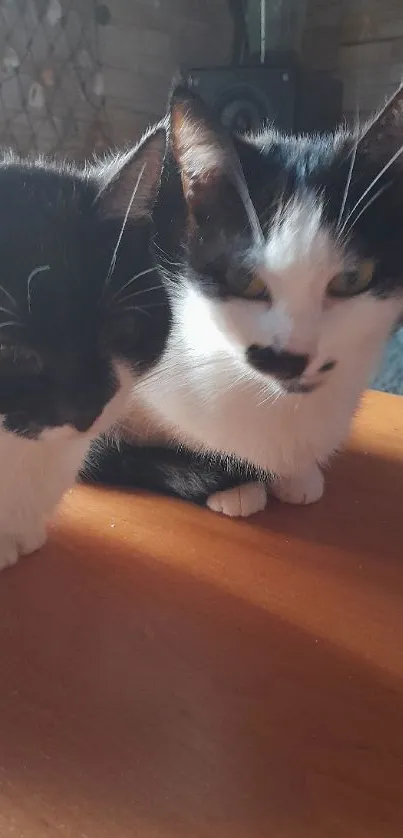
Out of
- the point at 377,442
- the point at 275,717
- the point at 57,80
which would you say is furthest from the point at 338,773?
the point at 57,80

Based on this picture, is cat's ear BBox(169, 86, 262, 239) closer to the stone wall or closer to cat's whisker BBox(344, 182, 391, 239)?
cat's whisker BBox(344, 182, 391, 239)

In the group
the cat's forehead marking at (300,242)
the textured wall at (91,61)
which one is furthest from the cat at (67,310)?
the textured wall at (91,61)

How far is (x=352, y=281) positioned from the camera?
0.64 m

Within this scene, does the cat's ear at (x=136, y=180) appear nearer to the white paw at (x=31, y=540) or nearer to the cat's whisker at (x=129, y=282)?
the cat's whisker at (x=129, y=282)

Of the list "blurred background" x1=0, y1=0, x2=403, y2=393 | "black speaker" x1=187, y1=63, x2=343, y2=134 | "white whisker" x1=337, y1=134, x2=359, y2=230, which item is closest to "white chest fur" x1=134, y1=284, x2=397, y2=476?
"white whisker" x1=337, y1=134, x2=359, y2=230

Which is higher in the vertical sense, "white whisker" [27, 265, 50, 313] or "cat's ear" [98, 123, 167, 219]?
"cat's ear" [98, 123, 167, 219]

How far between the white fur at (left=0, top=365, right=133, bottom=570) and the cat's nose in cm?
12

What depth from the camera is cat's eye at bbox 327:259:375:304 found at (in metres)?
0.63

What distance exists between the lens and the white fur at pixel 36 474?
2.01 ft

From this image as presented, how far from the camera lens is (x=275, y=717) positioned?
20.9 inches

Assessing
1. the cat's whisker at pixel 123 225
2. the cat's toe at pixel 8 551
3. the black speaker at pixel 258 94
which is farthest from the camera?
the black speaker at pixel 258 94

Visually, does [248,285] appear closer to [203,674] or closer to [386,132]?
[386,132]

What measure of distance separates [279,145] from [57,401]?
0.38 metres

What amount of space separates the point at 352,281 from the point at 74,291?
0.84 ft
